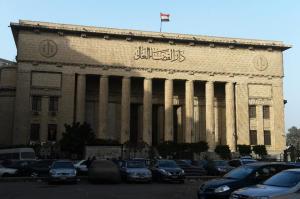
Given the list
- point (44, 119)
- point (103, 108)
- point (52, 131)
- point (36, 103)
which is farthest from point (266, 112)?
point (36, 103)

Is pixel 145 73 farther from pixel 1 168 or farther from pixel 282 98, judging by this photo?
pixel 1 168

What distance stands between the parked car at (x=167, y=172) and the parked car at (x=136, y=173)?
2.83 feet

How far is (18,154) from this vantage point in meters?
45.0

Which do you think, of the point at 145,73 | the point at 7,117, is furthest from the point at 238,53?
the point at 7,117

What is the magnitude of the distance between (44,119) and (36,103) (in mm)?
2597

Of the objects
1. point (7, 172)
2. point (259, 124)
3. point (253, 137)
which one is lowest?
point (7, 172)

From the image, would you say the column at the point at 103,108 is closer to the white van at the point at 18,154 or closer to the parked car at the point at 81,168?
the white van at the point at 18,154

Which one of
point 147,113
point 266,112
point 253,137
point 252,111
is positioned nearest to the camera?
point 147,113

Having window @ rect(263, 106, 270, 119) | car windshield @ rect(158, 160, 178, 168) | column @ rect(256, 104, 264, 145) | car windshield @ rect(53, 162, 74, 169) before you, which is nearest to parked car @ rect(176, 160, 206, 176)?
car windshield @ rect(158, 160, 178, 168)

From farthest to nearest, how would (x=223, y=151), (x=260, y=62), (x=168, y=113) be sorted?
(x=260, y=62) → (x=168, y=113) → (x=223, y=151)

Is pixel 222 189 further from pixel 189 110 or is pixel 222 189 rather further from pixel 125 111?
pixel 189 110

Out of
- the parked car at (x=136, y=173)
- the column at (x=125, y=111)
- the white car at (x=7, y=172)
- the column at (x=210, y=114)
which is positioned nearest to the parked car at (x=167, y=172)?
the parked car at (x=136, y=173)

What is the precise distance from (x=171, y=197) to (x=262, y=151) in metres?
48.5

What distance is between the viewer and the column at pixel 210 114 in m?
66.5
